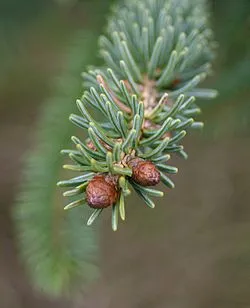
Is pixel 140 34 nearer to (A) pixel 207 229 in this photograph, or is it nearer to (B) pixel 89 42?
(B) pixel 89 42

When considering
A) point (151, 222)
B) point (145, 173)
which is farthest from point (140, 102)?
point (151, 222)

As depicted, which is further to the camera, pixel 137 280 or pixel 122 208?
pixel 137 280

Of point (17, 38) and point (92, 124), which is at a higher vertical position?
point (17, 38)

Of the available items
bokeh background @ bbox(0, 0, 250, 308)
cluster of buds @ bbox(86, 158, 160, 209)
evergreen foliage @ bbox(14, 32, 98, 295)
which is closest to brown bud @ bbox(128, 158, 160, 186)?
cluster of buds @ bbox(86, 158, 160, 209)

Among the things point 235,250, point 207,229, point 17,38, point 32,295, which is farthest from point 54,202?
point 32,295

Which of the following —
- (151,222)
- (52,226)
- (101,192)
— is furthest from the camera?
(151,222)

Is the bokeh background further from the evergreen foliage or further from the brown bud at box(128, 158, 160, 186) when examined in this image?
the brown bud at box(128, 158, 160, 186)

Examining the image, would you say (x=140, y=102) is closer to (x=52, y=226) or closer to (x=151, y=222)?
(x=52, y=226)
